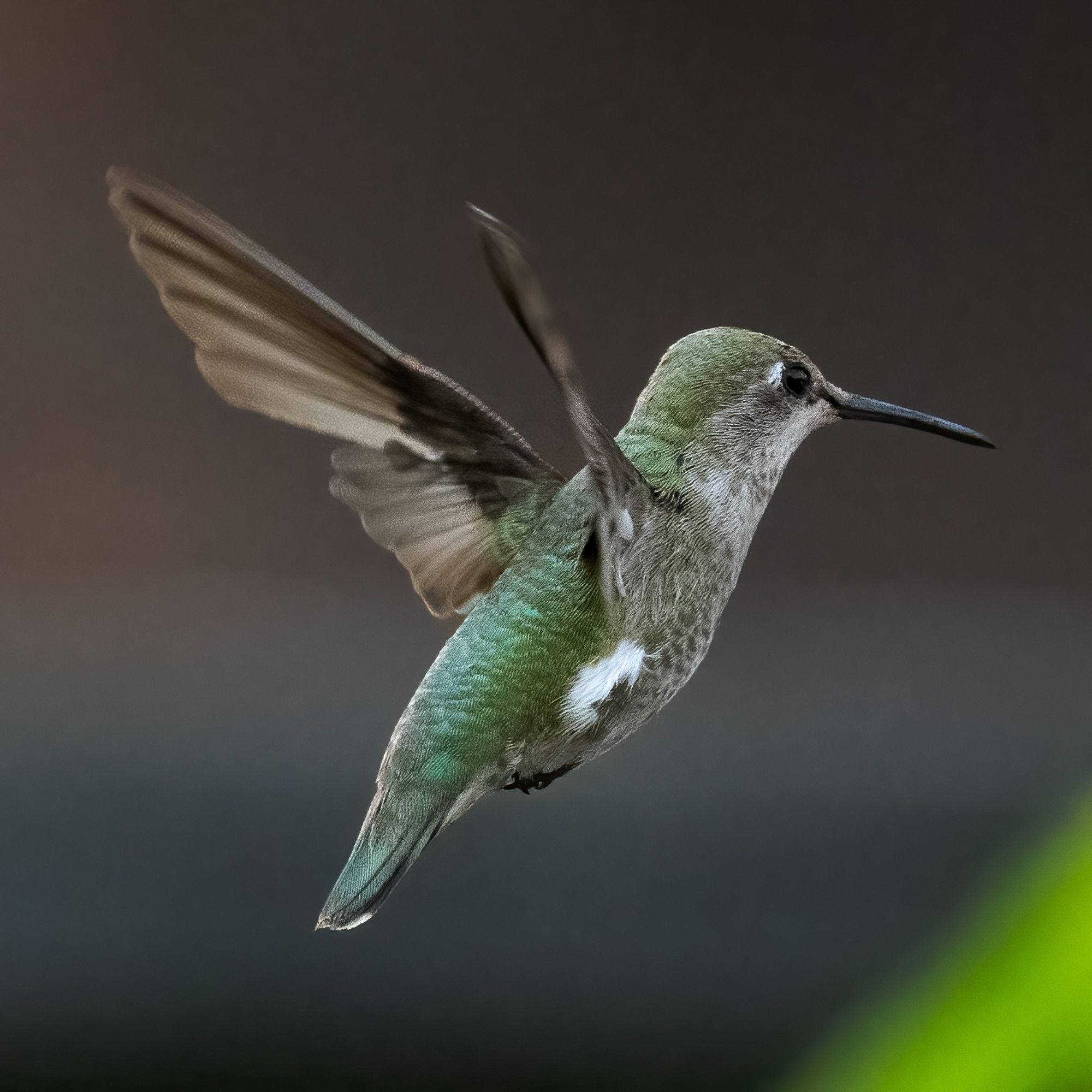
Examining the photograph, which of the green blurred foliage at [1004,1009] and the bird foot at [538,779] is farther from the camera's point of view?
the bird foot at [538,779]

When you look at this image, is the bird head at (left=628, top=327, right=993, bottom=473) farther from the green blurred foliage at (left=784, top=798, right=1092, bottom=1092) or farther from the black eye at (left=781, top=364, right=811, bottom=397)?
the green blurred foliage at (left=784, top=798, right=1092, bottom=1092)

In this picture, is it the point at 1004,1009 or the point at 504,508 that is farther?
the point at 504,508

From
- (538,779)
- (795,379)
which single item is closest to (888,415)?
(795,379)

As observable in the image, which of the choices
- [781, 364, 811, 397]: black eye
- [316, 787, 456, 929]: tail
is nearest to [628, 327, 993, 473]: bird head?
[781, 364, 811, 397]: black eye

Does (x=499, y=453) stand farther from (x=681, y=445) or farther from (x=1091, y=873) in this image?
(x=1091, y=873)

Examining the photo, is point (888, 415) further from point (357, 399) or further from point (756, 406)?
point (357, 399)

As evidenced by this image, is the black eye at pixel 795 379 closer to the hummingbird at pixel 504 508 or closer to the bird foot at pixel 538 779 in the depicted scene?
the hummingbird at pixel 504 508

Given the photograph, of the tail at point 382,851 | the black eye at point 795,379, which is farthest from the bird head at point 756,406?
the tail at point 382,851

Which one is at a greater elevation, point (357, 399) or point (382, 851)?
point (357, 399)
